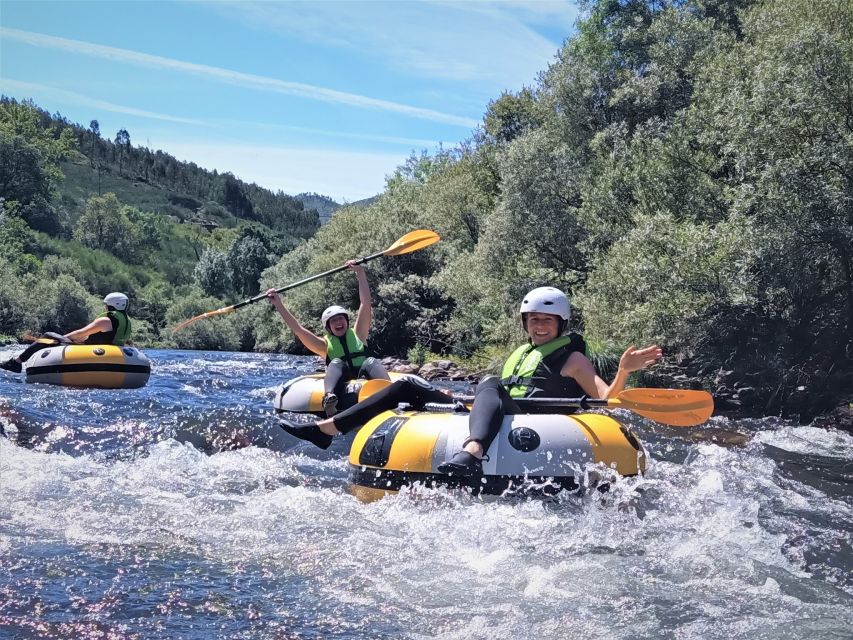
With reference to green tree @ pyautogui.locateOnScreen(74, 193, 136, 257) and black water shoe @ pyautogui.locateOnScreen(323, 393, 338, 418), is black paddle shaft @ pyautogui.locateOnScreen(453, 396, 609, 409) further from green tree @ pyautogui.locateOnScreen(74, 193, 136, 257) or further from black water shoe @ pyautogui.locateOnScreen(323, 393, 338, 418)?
green tree @ pyautogui.locateOnScreen(74, 193, 136, 257)

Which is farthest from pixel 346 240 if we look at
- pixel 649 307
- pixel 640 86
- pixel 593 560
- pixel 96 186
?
pixel 96 186

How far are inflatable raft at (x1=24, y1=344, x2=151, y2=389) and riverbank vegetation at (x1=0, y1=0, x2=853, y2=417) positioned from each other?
7875 millimetres

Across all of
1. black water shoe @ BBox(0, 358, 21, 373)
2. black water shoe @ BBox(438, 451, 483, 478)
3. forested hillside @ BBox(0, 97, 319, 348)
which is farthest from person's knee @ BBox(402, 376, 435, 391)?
forested hillside @ BBox(0, 97, 319, 348)

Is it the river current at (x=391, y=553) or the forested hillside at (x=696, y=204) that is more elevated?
the forested hillside at (x=696, y=204)

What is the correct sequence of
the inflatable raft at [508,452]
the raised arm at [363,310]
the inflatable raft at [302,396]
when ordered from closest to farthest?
the inflatable raft at [508,452]
the raised arm at [363,310]
the inflatable raft at [302,396]

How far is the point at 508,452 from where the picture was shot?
5375 mm

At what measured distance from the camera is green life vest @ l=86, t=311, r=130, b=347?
12.8 m

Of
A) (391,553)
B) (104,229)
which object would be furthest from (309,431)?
(104,229)

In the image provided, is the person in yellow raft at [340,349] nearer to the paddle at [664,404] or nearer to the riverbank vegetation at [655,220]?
the paddle at [664,404]

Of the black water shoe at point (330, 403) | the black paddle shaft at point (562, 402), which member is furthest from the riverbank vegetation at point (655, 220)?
the black paddle shaft at point (562, 402)

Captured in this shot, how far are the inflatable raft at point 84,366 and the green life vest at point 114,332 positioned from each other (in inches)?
12.6

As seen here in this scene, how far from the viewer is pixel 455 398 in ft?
21.9

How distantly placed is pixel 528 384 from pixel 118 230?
264 ft

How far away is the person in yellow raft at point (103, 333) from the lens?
12.7m
